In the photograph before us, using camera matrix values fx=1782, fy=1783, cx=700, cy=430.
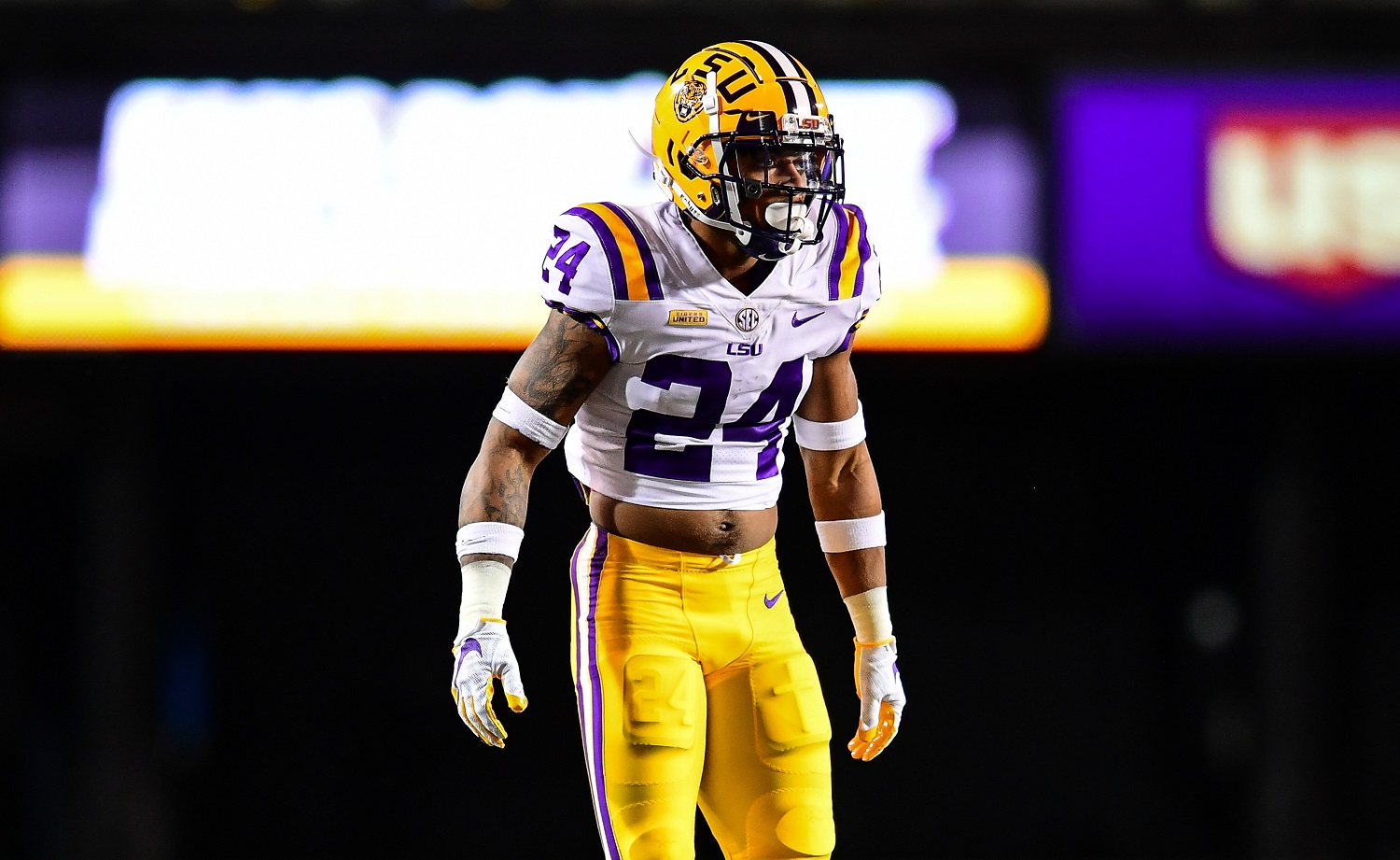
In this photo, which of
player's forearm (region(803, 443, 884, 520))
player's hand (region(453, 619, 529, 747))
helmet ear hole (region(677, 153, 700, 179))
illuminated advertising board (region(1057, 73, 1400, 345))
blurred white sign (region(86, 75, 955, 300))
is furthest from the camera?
illuminated advertising board (region(1057, 73, 1400, 345))

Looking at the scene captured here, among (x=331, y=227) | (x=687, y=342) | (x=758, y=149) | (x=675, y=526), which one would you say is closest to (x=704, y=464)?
(x=675, y=526)

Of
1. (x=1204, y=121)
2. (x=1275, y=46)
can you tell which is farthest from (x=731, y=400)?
(x=1275, y=46)

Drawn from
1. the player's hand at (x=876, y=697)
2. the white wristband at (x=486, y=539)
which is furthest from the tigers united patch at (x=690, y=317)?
the player's hand at (x=876, y=697)

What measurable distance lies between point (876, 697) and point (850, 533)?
33 cm

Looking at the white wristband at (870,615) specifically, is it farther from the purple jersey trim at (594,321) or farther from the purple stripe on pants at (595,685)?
the purple jersey trim at (594,321)

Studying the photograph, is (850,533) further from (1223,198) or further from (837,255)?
(1223,198)

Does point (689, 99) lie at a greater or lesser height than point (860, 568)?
greater

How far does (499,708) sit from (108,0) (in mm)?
3658

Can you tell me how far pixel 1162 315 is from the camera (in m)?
7.95

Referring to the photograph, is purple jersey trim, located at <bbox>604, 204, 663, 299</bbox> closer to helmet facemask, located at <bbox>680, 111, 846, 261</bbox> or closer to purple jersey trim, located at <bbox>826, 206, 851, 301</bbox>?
helmet facemask, located at <bbox>680, 111, 846, 261</bbox>

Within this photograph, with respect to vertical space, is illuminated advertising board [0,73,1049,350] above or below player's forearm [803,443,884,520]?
above

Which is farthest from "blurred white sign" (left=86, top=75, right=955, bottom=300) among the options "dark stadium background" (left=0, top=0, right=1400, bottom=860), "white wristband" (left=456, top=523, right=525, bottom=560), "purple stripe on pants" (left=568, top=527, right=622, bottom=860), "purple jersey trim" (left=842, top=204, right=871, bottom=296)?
"white wristband" (left=456, top=523, right=525, bottom=560)

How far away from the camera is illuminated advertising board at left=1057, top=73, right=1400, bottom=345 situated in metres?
7.80

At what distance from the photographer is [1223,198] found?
25.7 ft
